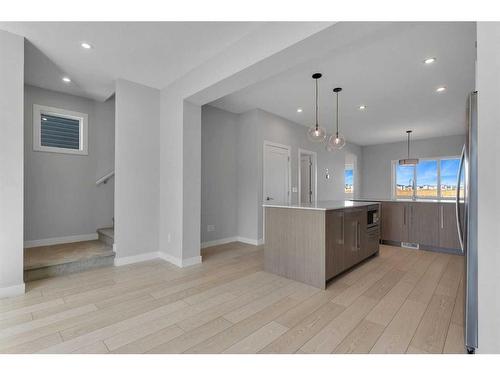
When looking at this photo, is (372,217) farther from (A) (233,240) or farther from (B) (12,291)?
(B) (12,291)

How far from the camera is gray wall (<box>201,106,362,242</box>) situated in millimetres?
4625

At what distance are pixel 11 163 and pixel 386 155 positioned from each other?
9.63 meters

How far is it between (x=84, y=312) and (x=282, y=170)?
421cm

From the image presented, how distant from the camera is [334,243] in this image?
2.81m

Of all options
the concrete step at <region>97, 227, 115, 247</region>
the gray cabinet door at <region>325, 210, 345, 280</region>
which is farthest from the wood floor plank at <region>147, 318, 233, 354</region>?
the concrete step at <region>97, 227, 115, 247</region>

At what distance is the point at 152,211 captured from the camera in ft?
12.3

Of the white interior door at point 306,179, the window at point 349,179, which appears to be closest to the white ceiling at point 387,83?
the white interior door at point 306,179

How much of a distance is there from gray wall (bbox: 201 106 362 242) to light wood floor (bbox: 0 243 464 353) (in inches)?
62.8

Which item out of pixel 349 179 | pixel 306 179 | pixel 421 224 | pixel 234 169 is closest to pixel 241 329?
pixel 234 169

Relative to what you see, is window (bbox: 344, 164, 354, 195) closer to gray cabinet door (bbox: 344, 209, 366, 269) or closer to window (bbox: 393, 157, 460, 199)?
window (bbox: 393, 157, 460, 199)

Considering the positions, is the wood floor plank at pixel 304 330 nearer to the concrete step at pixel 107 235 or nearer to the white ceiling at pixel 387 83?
the white ceiling at pixel 387 83
